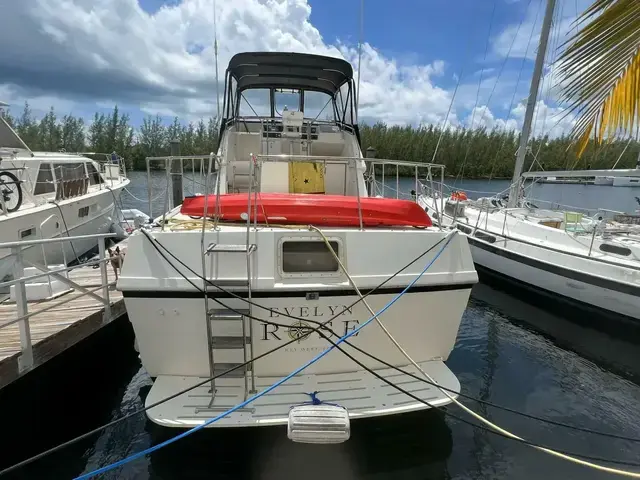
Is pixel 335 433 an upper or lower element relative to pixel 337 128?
lower

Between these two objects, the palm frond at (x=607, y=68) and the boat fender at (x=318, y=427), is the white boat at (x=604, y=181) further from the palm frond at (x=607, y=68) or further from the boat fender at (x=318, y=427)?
the boat fender at (x=318, y=427)

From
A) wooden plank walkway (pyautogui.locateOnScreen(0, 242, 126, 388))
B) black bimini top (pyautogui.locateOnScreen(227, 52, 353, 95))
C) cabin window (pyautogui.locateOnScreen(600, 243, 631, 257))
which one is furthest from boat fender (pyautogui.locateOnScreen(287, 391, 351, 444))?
cabin window (pyautogui.locateOnScreen(600, 243, 631, 257))

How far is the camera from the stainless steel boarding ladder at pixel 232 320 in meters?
3.46

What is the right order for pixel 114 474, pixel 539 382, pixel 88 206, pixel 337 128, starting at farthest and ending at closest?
pixel 88 206 < pixel 337 128 < pixel 539 382 < pixel 114 474

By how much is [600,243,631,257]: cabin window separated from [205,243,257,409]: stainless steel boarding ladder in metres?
7.89

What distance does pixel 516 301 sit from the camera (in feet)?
30.1

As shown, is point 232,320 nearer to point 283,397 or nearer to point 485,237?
point 283,397

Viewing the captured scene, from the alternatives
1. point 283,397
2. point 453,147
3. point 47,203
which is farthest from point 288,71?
point 453,147

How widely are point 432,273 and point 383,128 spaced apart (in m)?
43.3

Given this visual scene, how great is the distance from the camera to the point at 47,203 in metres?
9.23

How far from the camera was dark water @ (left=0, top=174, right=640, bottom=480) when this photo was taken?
3914 mm

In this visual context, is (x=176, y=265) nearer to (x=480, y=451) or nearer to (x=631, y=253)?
(x=480, y=451)

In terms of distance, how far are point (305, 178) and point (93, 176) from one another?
10.2m

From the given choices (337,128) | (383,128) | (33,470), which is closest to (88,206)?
(337,128)
